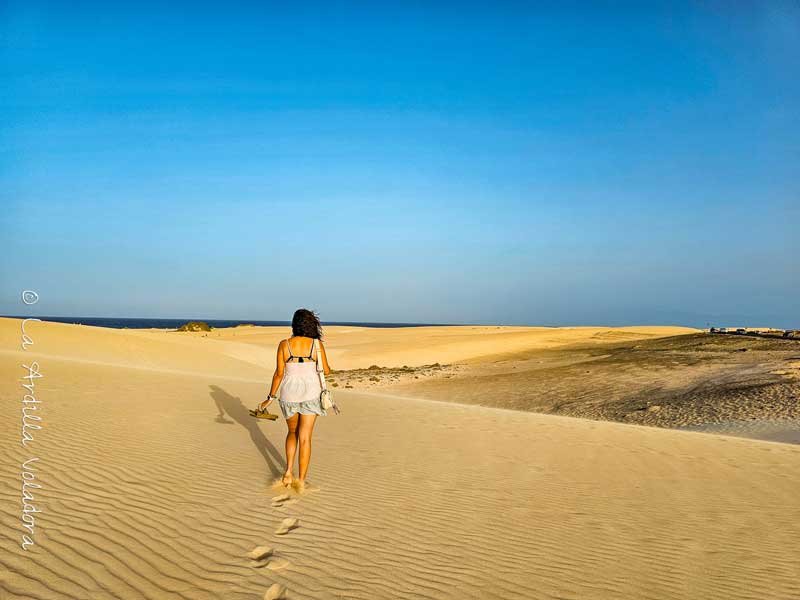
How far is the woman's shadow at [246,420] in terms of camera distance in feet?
28.0

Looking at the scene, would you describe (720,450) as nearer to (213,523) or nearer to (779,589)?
(779,589)

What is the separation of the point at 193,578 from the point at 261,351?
121 feet

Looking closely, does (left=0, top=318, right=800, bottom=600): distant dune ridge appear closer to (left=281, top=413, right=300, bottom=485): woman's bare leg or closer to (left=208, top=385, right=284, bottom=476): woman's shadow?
(left=208, top=385, right=284, bottom=476): woman's shadow

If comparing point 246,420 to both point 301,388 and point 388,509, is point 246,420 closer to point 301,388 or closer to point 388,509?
point 301,388

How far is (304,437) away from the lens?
6.69m

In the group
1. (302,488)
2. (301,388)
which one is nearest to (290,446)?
(302,488)

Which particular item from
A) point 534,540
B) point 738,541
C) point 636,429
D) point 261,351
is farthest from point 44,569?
point 261,351

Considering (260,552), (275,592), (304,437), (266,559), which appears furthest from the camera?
(304,437)

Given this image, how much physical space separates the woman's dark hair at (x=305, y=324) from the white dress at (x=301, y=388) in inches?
6.5

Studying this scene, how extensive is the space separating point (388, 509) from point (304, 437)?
127 centimetres

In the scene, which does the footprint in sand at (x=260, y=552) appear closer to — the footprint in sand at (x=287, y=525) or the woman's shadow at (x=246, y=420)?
the footprint in sand at (x=287, y=525)

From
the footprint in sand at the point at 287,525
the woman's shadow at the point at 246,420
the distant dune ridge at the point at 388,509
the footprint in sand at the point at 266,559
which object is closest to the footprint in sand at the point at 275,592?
the distant dune ridge at the point at 388,509

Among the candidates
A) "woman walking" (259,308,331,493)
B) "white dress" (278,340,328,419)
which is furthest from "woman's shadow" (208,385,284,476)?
"white dress" (278,340,328,419)

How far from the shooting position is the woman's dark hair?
6648 millimetres
